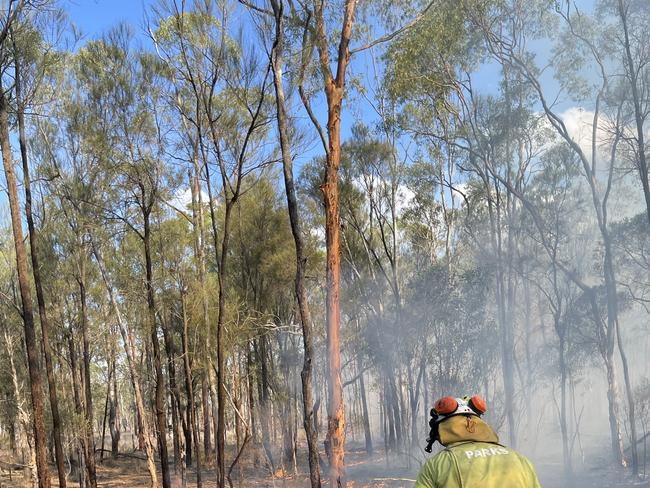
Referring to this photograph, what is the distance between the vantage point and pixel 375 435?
4703cm

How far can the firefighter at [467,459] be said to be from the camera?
6.00ft

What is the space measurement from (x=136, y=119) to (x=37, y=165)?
3335 millimetres

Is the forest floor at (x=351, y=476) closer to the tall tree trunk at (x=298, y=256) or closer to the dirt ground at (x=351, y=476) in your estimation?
the dirt ground at (x=351, y=476)

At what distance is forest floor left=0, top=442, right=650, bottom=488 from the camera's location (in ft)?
54.3

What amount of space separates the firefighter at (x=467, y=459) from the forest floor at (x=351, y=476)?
11613mm

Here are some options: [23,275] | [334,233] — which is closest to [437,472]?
[334,233]

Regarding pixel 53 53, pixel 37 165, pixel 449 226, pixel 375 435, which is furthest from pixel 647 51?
pixel 375 435

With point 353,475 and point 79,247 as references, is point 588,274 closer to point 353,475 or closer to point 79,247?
point 353,475

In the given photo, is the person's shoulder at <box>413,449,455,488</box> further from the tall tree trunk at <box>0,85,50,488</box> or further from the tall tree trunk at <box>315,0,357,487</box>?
the tall tree trunk at <box>0,85,50,488</box>

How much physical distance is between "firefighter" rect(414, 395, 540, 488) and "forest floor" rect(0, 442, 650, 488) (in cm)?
1161

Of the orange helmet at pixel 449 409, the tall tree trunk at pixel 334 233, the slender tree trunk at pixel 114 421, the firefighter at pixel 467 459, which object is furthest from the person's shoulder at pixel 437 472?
the slender tree trunk at pixel 114 421

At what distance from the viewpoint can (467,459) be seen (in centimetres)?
184

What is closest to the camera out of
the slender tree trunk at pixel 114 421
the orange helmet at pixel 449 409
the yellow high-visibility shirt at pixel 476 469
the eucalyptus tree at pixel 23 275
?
the yellow high-visibility shirt at pixel 476 469

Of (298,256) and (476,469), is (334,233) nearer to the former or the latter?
(298,256)
